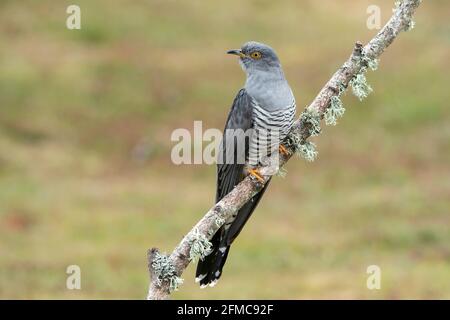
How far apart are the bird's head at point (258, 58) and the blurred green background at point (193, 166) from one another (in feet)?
29.2

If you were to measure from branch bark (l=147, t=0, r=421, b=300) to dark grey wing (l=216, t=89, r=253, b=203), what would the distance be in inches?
34.0

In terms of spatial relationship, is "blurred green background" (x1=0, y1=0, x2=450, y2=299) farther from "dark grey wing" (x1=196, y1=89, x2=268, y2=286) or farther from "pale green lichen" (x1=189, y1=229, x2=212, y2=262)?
"pale green lichen" (x1=189, y1=229, x2=212, y2=262)

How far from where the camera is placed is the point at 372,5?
40.2 m

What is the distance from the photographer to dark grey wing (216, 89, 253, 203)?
311 inches

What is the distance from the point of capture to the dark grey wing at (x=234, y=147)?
7895mm

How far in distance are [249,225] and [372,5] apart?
71.2ft

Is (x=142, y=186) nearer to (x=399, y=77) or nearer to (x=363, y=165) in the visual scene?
(x=363, y=165)

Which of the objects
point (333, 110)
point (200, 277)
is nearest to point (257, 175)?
point (333, 110)

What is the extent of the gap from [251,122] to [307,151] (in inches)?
46.6

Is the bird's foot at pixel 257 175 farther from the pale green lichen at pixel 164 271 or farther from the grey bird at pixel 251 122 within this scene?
the pale green lichen at pixel 164 271

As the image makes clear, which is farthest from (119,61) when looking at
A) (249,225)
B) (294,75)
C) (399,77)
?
(249,225)

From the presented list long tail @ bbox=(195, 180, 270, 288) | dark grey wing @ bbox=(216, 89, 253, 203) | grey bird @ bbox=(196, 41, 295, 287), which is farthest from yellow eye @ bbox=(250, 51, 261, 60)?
long tail @ bbox=(195, 180, 270, 288)

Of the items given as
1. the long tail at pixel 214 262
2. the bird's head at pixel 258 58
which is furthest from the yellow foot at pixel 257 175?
the bird's head at pixel 258 58

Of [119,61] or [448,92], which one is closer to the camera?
[448,92]
